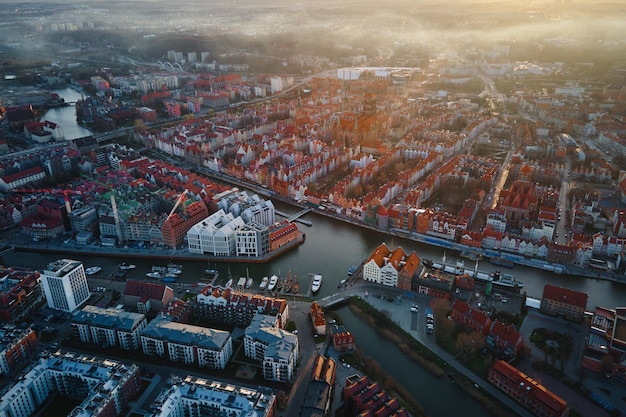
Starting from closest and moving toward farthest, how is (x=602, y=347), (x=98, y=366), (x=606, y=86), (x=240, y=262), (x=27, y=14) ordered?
(x=98, y=366), (x=602, y=347), (x=240, y=262), (x=606, y=86), (x=27, y=14)

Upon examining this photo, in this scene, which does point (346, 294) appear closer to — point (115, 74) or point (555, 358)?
point (555, 358)

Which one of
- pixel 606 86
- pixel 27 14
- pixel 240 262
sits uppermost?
pixel 27 14

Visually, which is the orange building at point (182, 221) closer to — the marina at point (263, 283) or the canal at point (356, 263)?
the canal at point (356, 263)

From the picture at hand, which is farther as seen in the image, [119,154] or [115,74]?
[115,74]

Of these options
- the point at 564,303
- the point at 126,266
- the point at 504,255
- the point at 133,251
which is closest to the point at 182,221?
the point at 133,251

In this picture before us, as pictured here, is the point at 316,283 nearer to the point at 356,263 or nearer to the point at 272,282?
the point at 272,282

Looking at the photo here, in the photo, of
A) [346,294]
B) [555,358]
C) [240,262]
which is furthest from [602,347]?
[240,262]
